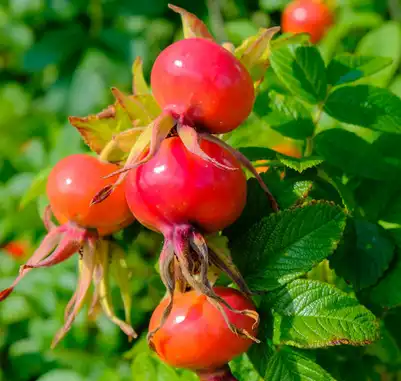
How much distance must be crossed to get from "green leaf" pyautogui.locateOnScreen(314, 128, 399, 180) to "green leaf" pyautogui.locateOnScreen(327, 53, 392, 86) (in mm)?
120

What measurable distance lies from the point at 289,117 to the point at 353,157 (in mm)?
154

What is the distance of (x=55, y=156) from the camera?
2.55 metres

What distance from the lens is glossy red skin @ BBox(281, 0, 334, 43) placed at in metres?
2.58

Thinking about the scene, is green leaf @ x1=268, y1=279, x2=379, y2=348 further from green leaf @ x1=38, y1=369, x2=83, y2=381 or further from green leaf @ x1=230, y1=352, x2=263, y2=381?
green leaf @ x1=38, y1=369, x2=83, y2=381

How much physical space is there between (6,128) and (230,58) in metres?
2.88

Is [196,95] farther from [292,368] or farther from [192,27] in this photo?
[292,368]

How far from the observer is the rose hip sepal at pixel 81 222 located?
1.21 meters

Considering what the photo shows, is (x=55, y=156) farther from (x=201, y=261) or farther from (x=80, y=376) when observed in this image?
(x=201, y=261)

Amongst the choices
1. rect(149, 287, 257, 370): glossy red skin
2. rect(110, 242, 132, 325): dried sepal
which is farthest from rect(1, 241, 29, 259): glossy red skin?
rect(149, 287, 257, 370): glossy red skin

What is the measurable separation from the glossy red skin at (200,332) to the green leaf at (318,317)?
52 millimetres

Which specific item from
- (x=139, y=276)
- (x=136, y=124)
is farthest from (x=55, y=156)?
(x=136, y=124)

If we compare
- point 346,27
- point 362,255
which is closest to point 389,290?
point 362,255

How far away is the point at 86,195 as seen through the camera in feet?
4.00

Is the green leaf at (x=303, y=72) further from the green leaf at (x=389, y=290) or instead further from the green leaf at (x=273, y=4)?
the green leaf at (x=273, y=4)
